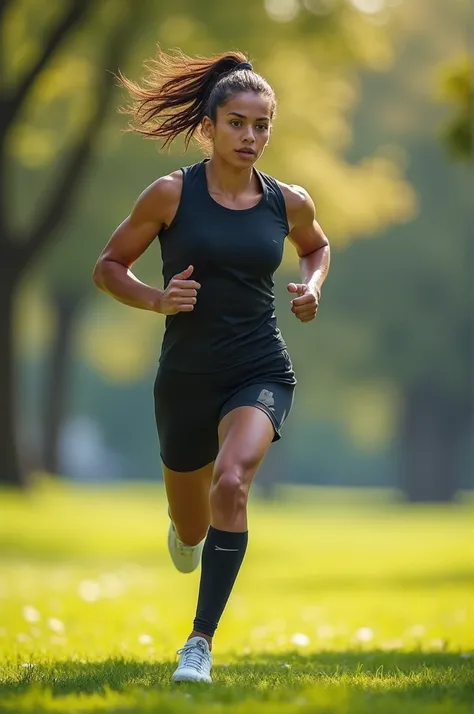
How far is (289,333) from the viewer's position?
123 feet

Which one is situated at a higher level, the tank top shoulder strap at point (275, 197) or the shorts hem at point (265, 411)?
the tank top shoulder strap at point (275, 197)

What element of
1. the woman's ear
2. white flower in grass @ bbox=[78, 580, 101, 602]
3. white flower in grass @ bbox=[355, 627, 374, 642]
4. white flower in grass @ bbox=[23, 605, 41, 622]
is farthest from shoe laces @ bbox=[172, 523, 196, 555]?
white flower in grass @ bbox=[78, 580, 101, 602]

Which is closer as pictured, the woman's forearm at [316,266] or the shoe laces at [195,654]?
the shoe laces at [195,654]

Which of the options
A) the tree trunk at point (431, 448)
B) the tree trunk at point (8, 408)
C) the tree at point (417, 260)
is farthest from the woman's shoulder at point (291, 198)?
the tree trunk at point (431, 448)

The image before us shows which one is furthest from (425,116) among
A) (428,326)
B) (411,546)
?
(411,546)

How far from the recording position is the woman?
6.01m

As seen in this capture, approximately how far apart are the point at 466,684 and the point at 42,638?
140 inches

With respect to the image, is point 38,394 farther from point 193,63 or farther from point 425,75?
point 193,63

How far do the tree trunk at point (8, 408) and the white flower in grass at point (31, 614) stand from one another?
1414 centimetres

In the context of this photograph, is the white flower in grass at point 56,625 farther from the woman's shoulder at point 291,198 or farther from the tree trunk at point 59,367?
the tree trunk at point 59,367

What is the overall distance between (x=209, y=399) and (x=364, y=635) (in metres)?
4.31

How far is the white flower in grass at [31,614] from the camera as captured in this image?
9.76m

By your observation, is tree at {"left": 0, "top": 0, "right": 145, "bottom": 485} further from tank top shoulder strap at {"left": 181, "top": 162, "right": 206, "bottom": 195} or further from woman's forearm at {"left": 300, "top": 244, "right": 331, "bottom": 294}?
tank top shoulder strap at {"left": 181, "top": 162, "right": 206, "bottom": 195}

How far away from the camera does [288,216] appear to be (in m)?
6.72
